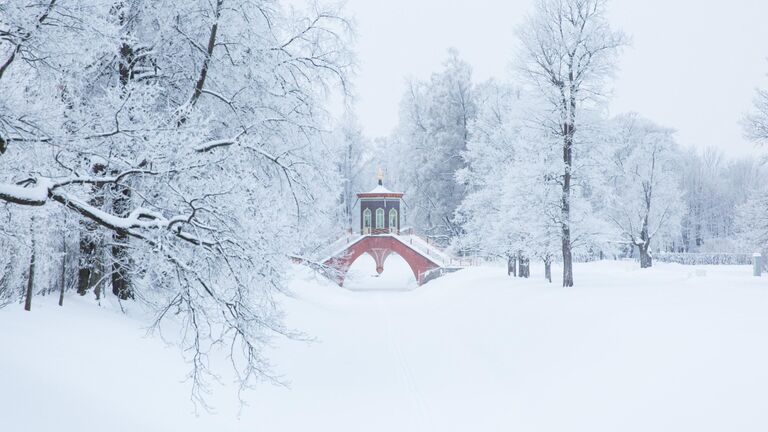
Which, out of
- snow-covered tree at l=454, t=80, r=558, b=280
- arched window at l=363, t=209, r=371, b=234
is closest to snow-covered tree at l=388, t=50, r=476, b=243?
arched window at l=363, t=209, r=371, b=234

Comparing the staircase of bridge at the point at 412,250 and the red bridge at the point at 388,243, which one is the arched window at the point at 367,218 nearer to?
the red bridge at the point at 388,243

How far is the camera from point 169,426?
22.6 ft

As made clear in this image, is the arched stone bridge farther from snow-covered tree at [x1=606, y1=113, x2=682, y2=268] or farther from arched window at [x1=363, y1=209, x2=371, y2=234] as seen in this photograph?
snow-covered tree at [x1=606, y1=113, x2=682, y2=268]

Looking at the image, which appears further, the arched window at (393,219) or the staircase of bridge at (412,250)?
the arched window at (393,219)

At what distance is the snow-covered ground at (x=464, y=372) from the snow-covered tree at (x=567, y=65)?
14.8 ft

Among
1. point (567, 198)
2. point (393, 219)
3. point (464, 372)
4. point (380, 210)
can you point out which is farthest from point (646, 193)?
point (464, 372)

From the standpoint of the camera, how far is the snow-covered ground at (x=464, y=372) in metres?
6.63

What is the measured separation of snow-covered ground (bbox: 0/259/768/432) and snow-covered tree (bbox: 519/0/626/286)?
4.53 metres

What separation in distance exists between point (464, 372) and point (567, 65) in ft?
39.0

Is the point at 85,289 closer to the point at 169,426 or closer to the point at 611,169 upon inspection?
the point at 169,426

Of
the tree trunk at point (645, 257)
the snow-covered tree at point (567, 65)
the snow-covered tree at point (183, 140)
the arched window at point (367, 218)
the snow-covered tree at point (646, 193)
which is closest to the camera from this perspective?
the snow-covered tree at point (183, 140)

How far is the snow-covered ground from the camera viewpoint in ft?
21.8

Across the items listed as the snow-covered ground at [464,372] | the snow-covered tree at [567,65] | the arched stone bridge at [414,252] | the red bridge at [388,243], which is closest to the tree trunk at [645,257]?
the red bridge at [388,243]

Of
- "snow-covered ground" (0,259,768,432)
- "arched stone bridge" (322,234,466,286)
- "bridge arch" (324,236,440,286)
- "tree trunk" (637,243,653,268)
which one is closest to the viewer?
"snow-covered ground" (0,259,768,432)
